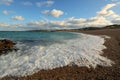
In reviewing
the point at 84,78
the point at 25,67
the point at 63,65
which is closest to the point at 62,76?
the point at 84,78

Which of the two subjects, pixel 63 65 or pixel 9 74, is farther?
pixel 63 65

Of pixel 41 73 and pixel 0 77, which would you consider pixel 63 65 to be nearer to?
pixel 41 73

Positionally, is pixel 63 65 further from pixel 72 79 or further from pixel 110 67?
pixel 110 67

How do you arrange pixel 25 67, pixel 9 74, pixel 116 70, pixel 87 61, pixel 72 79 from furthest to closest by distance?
pixel 87 61, pixel 25 67, pixel 116 70, pixel 9 74, pixel 72 79

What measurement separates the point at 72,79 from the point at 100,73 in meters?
2.23

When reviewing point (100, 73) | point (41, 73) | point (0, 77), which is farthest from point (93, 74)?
point (0, 77)

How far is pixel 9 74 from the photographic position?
8680 millimetres

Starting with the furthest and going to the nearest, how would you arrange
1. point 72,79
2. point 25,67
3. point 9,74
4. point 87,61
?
point 87,61 → point 25,67 → point 9,74 → point 72,79

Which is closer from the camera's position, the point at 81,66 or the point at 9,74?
the point at 9,74

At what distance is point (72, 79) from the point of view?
8133 mm

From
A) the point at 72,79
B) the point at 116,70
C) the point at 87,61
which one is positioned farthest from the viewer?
the point at 87,61

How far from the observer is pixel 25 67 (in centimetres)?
1000

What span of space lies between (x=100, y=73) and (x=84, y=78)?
4.77 ft

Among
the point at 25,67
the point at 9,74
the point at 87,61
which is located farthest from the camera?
the point at 87,61
